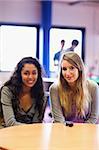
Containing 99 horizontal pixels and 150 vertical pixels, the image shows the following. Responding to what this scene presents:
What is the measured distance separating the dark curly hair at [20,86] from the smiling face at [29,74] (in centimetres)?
3

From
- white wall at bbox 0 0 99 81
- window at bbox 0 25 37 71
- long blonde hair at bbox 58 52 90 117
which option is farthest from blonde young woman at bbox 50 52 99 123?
window at bbox 0 25 37 71

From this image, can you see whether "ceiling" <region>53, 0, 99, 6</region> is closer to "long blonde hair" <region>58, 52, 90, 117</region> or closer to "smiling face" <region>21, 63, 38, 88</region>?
"long blonde hair" <region>58, 52, 90, 117</region>

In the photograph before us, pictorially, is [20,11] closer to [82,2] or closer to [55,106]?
[82,2]

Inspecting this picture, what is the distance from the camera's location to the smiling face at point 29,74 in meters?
2.87

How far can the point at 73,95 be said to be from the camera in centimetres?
299

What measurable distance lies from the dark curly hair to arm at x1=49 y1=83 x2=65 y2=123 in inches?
4.4

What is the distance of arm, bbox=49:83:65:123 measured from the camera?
287cm

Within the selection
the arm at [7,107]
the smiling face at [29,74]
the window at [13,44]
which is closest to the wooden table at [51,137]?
the arm at [7,107]

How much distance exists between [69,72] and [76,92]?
0.65ft

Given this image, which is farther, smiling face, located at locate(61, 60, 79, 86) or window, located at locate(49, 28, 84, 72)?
window, located at locate(49, 28, 84, 72)

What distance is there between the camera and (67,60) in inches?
118

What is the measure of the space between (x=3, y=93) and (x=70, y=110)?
24.8 inches

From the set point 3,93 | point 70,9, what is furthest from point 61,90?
point 70,9

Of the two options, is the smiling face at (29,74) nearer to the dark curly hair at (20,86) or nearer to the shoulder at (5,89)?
the dark curly hair at (20,86)
